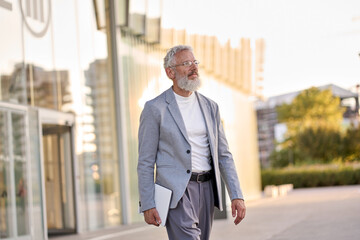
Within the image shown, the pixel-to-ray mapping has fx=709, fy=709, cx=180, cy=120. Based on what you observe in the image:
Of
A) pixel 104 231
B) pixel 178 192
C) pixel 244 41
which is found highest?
pixel 244 41

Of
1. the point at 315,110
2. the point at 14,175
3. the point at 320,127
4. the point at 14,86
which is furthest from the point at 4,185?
the point at 315,110

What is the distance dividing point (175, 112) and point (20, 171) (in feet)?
23.1

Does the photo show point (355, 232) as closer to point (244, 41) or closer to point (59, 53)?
point (59, 53)

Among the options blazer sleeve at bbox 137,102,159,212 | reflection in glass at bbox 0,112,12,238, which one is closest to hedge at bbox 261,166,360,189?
reflection in glass at bbox 0,112,12,238

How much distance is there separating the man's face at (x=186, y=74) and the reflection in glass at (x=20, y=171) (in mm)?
6679

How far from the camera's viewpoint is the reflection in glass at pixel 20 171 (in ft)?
34.1

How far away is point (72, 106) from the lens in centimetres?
1312

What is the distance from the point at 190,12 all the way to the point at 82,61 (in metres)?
8.23

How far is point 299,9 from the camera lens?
26141 millimetres

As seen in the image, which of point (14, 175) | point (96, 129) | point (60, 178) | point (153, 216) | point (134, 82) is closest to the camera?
point (153, 216)

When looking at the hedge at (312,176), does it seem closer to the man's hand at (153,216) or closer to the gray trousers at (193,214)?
the gray trousers at (193,214)

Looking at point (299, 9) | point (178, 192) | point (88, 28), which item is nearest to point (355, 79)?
point (299, 9)

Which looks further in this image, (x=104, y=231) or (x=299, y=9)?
(x=299, y=9)

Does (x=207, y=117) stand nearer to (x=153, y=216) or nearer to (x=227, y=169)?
(x=227, y=169)
